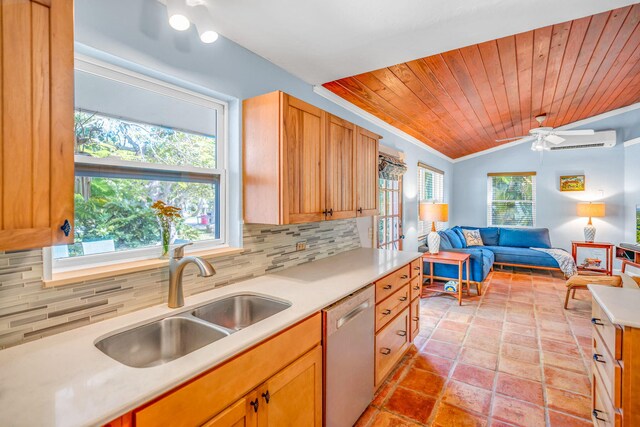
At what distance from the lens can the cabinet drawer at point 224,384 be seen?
2.83ft

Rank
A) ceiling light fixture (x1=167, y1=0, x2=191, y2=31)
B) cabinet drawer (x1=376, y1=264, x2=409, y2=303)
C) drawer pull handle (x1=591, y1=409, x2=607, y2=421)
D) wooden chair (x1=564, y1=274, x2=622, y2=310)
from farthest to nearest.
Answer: wooden chair (x1=564, y1=274, x2=622, y2=310) → cabinet drawer (x1=376, y1=264, x2=409, y2=303) → drawer pull handle (x1=591, y1=409, x2=607, y2=421) → ceiling light fixture (x1=167, y1=0, x2=191, y2=31)

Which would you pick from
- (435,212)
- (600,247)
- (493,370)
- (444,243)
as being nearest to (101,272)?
(493,370)

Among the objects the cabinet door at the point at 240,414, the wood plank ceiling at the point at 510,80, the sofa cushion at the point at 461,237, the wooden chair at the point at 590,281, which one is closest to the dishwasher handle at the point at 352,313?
the cabinet door at the point at 240,414

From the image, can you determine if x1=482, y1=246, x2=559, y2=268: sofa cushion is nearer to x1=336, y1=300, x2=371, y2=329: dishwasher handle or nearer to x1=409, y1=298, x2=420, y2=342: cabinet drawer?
x1=409, y1=298, x2=420, y2=342: cabinet drawer

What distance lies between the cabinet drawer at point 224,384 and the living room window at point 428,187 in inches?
175

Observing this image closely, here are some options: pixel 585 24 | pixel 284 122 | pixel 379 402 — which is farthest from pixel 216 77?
pixel 585 24

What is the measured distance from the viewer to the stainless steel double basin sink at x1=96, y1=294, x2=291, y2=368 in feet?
4.01

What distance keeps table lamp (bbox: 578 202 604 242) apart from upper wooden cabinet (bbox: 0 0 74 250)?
286 inches

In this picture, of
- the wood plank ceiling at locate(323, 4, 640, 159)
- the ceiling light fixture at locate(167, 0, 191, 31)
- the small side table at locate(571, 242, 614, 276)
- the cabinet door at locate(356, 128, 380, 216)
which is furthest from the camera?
the small side table at locate(571, 242, 614, 276)

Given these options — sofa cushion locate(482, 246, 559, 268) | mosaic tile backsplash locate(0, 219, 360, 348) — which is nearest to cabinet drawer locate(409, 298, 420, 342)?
mosaic tile backsplash locate(0, 219, 360, 348)

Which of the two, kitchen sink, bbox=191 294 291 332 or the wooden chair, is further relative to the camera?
the wooden chair

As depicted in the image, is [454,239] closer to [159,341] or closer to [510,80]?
[510,80]

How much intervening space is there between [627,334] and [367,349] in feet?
4.11

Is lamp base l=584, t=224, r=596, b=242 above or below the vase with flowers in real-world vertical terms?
below
